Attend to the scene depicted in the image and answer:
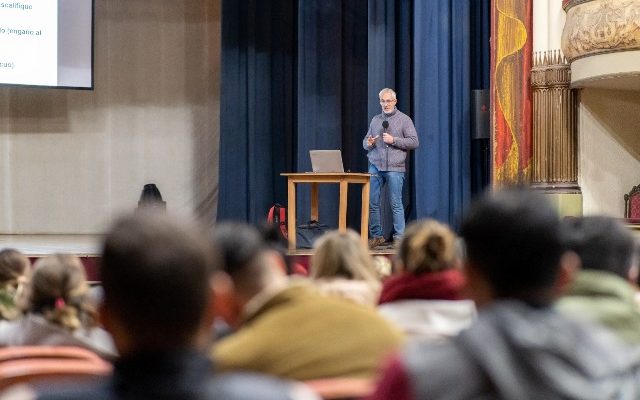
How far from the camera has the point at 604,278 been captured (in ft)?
5.51

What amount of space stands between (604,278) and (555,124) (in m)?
5.79

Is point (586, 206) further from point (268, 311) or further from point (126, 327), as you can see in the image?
point (126, 327)

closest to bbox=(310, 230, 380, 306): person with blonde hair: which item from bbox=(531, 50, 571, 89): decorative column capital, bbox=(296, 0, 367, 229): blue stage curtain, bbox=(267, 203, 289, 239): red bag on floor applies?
bbox=(531, 50, 571, 89): decorative column capital

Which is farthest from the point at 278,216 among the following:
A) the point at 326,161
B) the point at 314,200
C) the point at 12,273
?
the point at 12,273

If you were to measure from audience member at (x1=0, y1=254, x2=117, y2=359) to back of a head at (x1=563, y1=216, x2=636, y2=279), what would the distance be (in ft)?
3.35

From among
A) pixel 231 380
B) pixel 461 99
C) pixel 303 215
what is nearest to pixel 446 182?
pixel 461 99

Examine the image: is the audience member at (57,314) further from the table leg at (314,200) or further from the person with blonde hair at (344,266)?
the table leg at (314,200)

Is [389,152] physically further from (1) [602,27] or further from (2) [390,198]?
(1) [602,27]

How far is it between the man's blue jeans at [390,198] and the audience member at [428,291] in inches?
202

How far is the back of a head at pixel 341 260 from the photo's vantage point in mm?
2344

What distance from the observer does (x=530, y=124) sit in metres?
7.45

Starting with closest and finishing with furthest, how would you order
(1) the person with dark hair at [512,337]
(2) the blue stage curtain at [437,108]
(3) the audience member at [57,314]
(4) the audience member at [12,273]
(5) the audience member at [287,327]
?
(1) the person with dark hair at [512,337]
(5) the audience member at [287,327]
(3) the audience member at [57,314]
(4) the audience member at [12,273]
(2) the blue stage curtain at [437,108]

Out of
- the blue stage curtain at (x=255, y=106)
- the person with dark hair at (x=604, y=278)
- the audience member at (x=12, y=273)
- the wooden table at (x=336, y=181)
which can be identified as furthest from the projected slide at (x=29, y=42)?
the person with dark hair at (x=604, y=278)

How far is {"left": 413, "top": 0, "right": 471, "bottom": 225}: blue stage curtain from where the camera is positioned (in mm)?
8281
